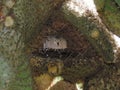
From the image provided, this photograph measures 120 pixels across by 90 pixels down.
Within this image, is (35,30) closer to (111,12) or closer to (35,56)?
(35,56)

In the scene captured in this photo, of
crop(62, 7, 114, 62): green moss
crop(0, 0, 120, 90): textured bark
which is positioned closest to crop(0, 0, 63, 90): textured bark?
crop(0, 0, 120, 90): textured bark

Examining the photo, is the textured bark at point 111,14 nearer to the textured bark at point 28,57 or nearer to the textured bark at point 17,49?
the textured bark at point 28,57

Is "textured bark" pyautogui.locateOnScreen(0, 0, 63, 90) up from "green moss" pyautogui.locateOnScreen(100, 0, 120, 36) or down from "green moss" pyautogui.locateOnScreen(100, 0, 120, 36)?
down

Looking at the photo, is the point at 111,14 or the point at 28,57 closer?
the point at 28,57

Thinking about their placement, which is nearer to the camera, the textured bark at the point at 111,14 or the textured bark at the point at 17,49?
the textured bark at the point at 17,49

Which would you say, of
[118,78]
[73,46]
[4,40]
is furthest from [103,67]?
[4,40]

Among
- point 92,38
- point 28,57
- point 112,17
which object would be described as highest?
point 112,17

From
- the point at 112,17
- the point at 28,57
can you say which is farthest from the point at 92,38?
the point at 28,57

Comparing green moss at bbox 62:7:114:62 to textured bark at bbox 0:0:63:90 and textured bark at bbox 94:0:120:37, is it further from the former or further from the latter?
textured bark at bbox 0:0:63:90

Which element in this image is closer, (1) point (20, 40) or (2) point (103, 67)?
(1) point (20, 40)

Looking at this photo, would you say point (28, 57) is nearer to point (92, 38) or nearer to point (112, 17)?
point (92, 38)

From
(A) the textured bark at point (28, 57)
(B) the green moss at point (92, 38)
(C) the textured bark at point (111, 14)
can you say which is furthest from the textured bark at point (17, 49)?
(C) the textured bark at point (111, 14)
